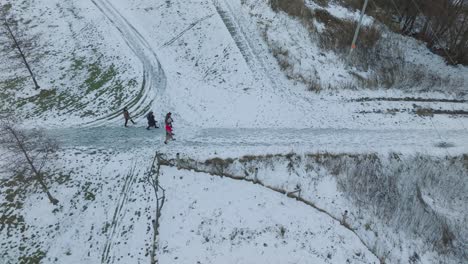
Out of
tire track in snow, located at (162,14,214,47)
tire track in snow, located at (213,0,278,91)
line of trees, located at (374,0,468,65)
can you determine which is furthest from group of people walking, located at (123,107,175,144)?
line of trees, located at (374,0,468,65)

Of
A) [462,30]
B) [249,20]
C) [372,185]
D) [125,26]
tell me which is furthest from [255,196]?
[462,30]

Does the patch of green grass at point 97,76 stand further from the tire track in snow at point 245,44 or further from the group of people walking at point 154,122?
the tire track in snow at point 245,44

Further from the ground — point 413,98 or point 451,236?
point 413,98

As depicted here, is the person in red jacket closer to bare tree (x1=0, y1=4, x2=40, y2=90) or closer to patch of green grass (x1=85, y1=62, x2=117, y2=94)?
patch of green grass (x1=85, y1=62, x2=117, y2=94)

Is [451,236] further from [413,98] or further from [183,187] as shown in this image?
[183,187]

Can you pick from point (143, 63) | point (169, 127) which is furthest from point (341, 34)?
point (169, 127)
